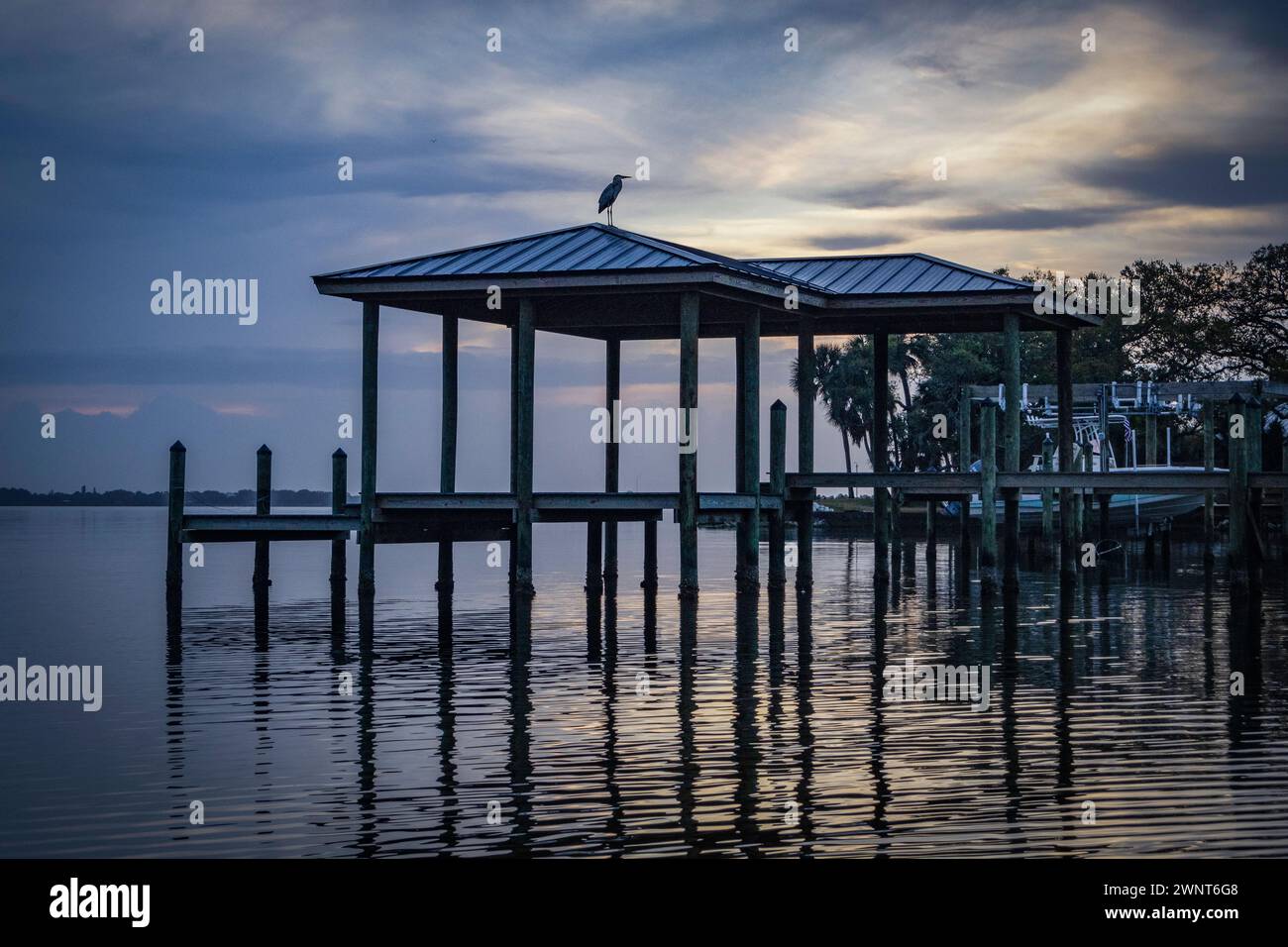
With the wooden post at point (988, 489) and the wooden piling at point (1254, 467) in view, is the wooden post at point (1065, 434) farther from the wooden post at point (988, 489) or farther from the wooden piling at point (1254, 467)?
the wooden piling at point (1254, 467)

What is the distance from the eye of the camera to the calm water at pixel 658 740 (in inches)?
396

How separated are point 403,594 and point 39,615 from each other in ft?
27.5

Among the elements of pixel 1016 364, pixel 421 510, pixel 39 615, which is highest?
pixel 1016 364

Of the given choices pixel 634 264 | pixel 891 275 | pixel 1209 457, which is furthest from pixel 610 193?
pixel 1209 457

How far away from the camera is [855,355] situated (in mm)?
79812

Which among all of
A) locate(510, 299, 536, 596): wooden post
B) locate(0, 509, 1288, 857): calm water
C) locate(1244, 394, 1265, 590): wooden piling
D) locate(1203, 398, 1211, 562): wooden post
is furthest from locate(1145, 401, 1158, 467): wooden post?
locate(510, 299, 536, 596): wooden post

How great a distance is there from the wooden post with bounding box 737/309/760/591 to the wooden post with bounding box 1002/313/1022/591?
190 inches

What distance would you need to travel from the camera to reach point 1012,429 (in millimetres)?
29375

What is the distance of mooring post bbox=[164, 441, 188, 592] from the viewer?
29.6m

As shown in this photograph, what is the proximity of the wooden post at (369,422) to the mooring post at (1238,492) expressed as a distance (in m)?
15.7

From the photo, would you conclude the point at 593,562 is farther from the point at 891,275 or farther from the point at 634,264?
the point at 634,264

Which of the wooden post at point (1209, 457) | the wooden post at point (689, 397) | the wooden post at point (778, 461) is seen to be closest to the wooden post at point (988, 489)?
the wooden post at point (778, 461)
